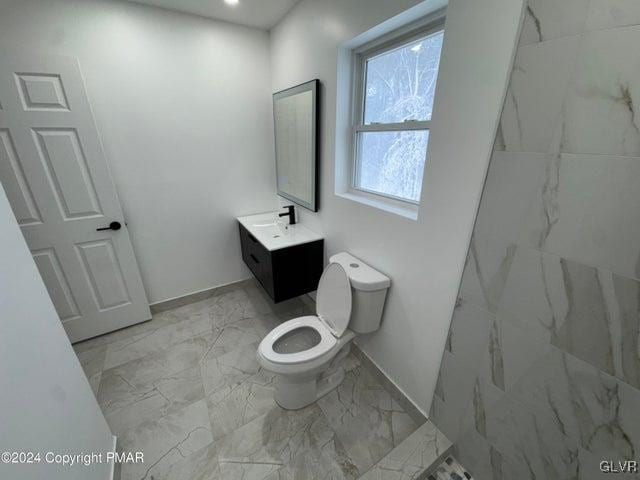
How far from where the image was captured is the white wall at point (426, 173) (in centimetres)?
90

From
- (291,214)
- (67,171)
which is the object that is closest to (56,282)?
(67,171)

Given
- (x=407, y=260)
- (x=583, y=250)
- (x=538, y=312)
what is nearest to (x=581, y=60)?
(x=583, y=250)

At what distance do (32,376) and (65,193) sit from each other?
1437mm

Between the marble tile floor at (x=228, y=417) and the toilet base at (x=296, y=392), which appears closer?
the marble tile floor at (x=228, y=417)

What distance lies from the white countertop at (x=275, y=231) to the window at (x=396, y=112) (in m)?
0.60

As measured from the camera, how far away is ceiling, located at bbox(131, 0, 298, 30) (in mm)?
1696

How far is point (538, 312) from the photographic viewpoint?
871 millimetres

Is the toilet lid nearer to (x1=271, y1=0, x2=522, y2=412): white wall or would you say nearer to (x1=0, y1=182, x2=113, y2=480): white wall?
(x1=271, y1=0, x2=522, y2=412): white wall

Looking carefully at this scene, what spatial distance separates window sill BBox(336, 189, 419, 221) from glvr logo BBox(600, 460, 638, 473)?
1005 millimetres

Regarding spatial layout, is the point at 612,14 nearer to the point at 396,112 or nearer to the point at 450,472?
the point at 396,112

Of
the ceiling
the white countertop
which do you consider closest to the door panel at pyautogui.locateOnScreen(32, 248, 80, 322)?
the white countertop

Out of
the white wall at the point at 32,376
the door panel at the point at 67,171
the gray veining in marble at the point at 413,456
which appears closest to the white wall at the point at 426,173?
the gray veining in marble at the point at 413,456

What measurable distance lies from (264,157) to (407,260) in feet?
5.58

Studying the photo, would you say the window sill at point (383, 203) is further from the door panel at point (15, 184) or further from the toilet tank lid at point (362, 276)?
the door panel at point (15, 184)
